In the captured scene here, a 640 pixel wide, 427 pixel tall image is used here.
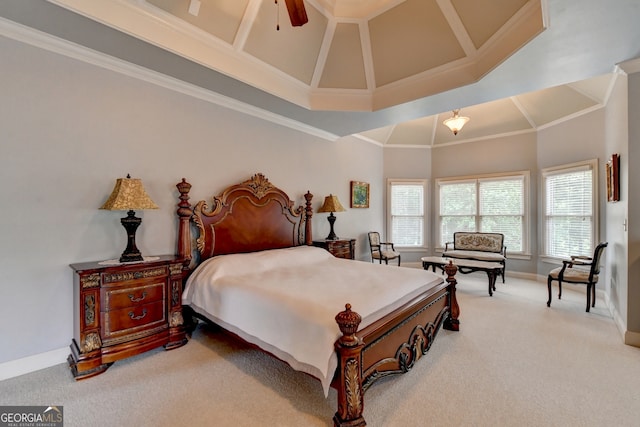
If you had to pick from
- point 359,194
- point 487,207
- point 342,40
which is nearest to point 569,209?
point 487,207

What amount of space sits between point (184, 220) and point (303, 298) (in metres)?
1.84

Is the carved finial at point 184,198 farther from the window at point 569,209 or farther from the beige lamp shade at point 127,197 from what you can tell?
the window at point 569,209

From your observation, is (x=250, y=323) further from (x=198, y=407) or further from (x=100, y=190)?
A: (x=100, y=190)

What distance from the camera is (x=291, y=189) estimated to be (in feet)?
14.8

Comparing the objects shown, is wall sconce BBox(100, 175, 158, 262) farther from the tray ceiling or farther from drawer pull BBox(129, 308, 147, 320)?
the tray ceiling

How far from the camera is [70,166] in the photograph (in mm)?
2498

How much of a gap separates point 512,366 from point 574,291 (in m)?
3.53

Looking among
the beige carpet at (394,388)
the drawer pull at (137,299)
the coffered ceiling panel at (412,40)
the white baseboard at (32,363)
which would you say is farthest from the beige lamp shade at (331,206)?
the white baseboard at (32,363)

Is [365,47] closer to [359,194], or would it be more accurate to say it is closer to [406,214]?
[359,194]

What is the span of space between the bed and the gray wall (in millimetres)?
432

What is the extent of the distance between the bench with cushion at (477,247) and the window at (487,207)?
0.27 m

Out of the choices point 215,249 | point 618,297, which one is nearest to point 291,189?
point 215,249

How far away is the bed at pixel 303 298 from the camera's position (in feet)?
5.62

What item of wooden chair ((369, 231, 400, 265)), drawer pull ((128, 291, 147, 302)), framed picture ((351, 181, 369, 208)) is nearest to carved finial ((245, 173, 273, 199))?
drawer pull ((128, 291, 147, 302))
